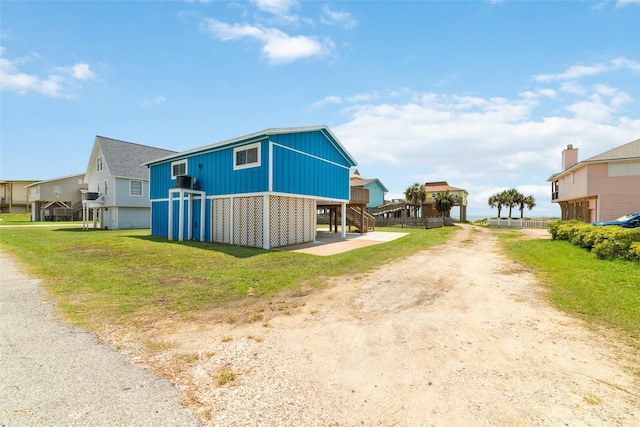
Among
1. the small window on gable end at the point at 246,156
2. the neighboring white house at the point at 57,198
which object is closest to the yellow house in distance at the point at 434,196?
the small window on gable end at the point at 246,156

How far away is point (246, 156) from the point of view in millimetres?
15797

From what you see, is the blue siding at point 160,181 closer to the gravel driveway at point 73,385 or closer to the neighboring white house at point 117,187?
the neighboring white house at point 117,187

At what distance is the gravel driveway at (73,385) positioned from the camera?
2793 mm

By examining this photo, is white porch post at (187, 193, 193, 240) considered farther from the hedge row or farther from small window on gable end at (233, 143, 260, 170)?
the hedge row

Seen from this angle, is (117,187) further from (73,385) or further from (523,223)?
(523,223)

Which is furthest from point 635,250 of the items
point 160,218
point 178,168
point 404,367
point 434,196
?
point 434,196

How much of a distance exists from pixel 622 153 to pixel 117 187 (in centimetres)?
4604

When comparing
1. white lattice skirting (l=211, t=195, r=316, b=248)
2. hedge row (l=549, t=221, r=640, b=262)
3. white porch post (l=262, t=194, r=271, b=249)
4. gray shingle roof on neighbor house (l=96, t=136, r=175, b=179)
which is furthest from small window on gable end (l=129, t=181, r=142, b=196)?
hedge row (l=549, t=221, r=640, b=262)

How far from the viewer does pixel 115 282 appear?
26.3ft

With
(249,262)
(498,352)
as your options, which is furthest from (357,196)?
(498,352)

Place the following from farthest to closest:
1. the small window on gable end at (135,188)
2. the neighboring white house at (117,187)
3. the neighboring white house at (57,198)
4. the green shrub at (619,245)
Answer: the neighboring white house at (57,198), the small window on gable end at (135,188), the neighboring white house at (117,187), the green shrub at (619,245)

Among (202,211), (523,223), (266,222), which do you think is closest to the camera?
(266,222)

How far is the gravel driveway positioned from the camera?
279 cm

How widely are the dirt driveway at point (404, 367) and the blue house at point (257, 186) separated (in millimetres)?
9855
